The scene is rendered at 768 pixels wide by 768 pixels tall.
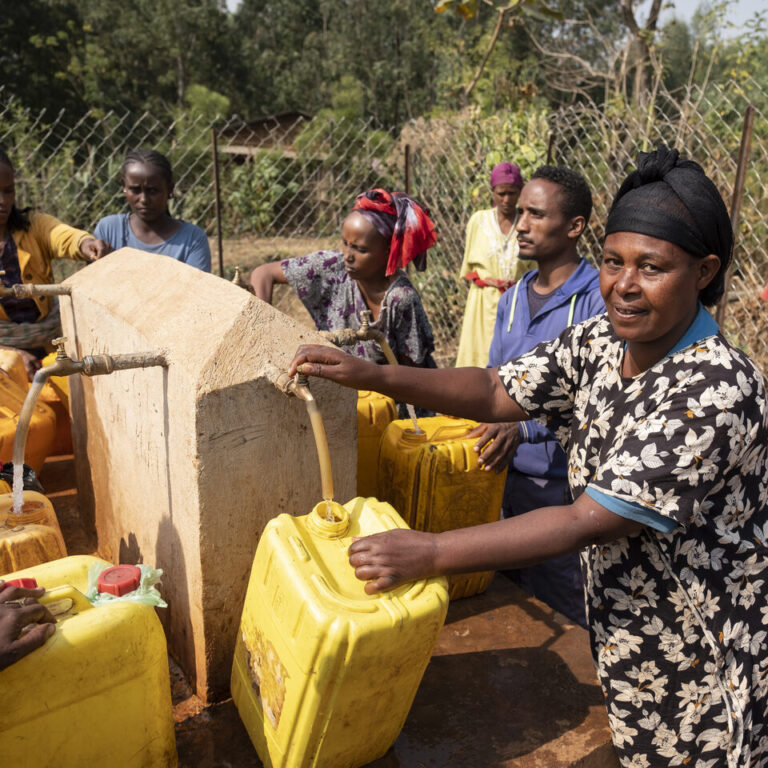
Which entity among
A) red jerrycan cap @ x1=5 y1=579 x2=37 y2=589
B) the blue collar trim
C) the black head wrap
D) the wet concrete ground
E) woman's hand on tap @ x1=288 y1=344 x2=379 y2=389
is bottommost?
the wet concrete ground

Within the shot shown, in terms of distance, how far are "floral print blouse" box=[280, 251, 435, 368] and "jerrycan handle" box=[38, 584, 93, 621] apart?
5.24ft

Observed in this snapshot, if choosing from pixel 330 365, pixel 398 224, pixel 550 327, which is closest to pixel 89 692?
pixel 330 365

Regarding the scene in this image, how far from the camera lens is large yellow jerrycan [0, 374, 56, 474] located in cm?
250

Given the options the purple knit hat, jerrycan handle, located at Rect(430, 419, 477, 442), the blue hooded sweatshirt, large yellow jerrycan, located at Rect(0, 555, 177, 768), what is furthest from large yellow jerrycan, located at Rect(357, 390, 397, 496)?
the purple knit hat

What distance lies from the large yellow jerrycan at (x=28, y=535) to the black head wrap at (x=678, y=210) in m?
1.61

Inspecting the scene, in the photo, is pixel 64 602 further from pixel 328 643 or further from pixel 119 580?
pixel 328 643

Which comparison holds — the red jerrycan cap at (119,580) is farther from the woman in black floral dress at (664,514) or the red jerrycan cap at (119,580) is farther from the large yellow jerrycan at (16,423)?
the large yellow jerrycan at (16,423)

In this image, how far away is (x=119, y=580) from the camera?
1.46m

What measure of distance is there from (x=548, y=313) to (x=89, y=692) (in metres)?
2.02

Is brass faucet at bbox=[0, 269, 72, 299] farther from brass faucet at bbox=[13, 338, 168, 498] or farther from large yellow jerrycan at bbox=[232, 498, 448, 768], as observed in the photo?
large yellow jerrycan at bbox=[232, 498, 448, 768]

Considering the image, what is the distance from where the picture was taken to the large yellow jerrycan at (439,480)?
2188mm

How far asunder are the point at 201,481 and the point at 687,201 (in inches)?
47.9

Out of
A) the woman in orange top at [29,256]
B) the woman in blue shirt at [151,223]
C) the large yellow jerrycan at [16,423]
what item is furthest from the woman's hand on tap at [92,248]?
the large yellow jerrycan at [16,423]

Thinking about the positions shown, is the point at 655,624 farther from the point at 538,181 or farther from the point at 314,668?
the point at 538,181
